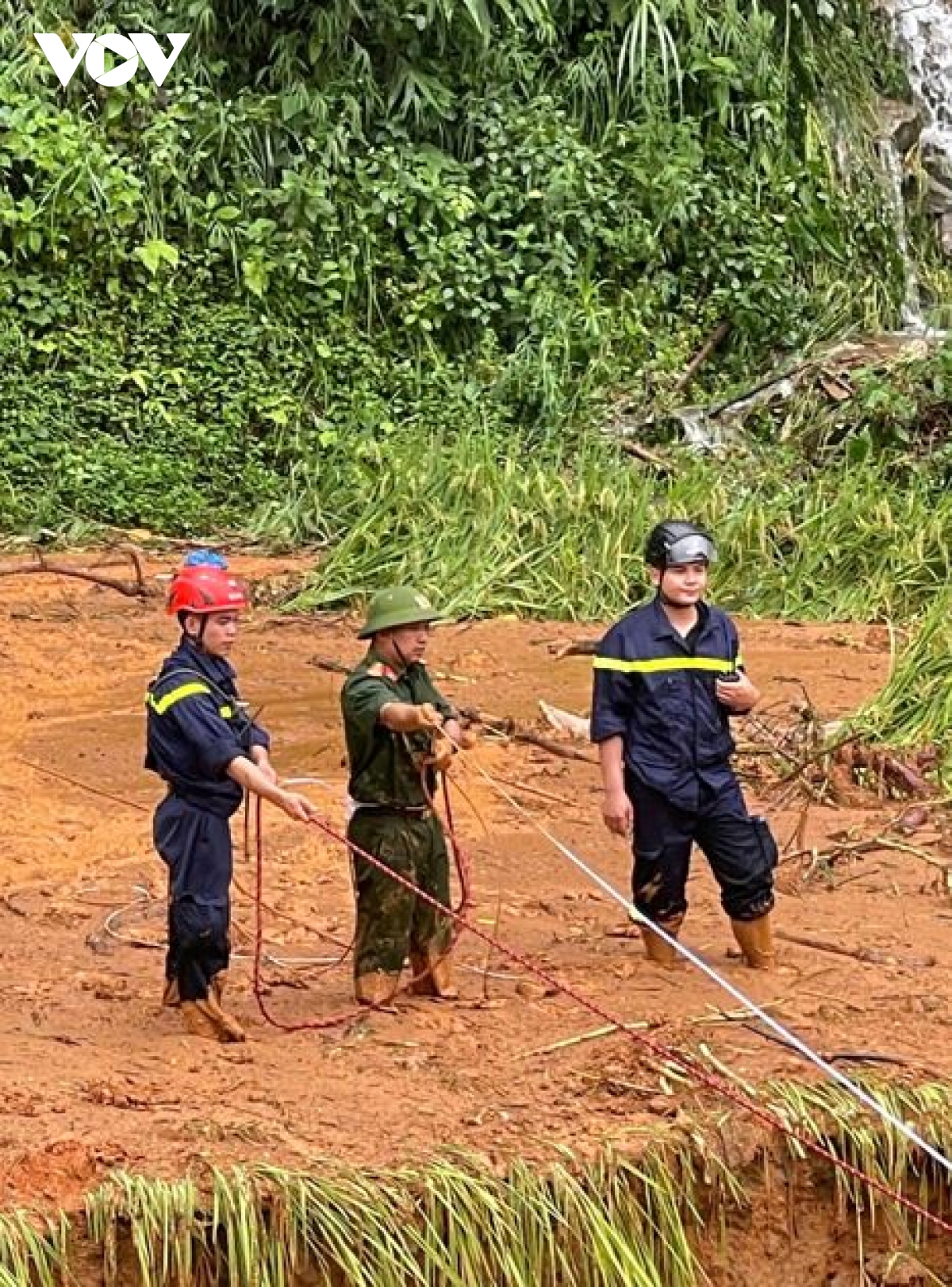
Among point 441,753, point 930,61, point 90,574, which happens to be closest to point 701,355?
point 930,61

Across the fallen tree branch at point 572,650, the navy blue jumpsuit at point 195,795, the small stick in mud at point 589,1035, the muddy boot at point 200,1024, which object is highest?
the navy blue jumpsuit at point 195,795

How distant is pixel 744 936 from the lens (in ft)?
19.9

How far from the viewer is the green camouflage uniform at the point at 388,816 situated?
5.46 metres

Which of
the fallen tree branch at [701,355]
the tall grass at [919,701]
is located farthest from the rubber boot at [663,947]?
the fallen tree branch at [701,355]

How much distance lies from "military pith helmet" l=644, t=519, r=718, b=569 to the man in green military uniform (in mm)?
717

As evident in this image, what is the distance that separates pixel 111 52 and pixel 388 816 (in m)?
10.5

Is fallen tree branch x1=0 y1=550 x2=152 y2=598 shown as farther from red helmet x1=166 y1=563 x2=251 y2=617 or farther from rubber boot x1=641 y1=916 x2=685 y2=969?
red helmet x1=166 y1=563 x2=251 y2=617

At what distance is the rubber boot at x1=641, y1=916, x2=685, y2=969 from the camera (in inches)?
241

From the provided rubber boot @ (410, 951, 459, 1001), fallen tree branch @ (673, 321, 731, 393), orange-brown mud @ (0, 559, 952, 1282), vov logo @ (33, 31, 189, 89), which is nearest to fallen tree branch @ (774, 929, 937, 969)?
orange-brown mud @ (0, 559, 952, 1282)

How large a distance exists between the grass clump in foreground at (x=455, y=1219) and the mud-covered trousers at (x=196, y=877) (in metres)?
0.96

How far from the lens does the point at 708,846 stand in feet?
19.7

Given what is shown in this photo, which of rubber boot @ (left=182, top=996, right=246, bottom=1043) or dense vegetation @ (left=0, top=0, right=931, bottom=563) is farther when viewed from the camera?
dense vegetation @ (left=0, top=0, right=931, bottom=563)

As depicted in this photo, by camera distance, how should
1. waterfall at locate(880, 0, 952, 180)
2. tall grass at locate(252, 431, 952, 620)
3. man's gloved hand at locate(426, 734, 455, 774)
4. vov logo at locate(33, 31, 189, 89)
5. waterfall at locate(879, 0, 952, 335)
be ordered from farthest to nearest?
waterfall at locate(880, 0, 952, 180) → waterfall at locate(879, 0, 952, 335) → vov logo at locate(33, 31, 189, 89) → tall grass at locate(252, 431, 952, 620) → man's gloved hand at locate(426, 734, 455, 774)

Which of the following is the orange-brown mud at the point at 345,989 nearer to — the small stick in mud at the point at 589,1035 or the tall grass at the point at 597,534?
the small stick in mud at the point at 589,1035
